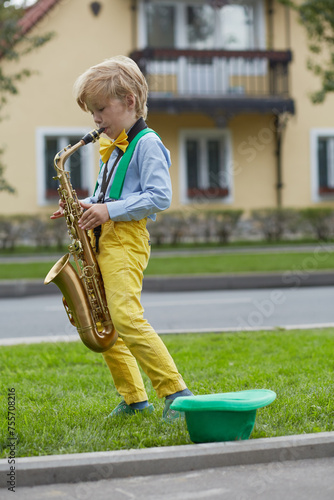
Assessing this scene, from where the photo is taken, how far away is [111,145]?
3885 mm

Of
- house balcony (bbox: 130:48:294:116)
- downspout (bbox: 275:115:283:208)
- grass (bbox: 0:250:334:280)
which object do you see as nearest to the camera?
grass (bbox: 0:250:334:280)

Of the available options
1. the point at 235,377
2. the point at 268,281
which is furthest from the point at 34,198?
the point at 235,377

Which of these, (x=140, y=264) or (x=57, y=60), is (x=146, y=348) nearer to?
(x=140, y=264)

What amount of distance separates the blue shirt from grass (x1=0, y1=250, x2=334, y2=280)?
28.5 ft

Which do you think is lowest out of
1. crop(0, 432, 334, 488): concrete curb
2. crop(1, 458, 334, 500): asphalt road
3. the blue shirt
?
crop(1, 458, 334, 500): asphalt road

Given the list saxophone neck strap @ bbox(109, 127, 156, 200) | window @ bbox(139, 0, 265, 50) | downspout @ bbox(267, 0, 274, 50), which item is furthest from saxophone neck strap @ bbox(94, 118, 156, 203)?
downspout @ bbox(267, 0, 274, 50)

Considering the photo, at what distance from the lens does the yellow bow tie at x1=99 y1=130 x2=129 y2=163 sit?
12.5 feet

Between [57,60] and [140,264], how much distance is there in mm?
16595

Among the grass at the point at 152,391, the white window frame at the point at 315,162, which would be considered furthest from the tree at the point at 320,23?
the grass at the point at 152,391

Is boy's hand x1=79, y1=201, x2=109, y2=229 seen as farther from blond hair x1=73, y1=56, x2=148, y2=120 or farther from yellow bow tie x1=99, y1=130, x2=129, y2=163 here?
blond hair x1=73, y1=56, x2=148, y2=120

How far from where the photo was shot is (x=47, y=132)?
19.2m

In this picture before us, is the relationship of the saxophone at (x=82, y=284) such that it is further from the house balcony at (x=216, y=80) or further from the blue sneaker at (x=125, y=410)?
the house balcony at (x=216, y=80)

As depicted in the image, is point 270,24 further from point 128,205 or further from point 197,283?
point 128,205

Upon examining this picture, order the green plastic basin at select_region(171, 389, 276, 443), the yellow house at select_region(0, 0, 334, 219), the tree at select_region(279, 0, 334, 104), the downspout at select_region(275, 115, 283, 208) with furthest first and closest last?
the downspout at select_region(275, 115, 283, 208) → the yellow house at select_region(0, 0, 334, 219) → the tree at select_region(279, 0, 334, 104) → the green plastic basin at select_region(171, 389, 276, 443)
